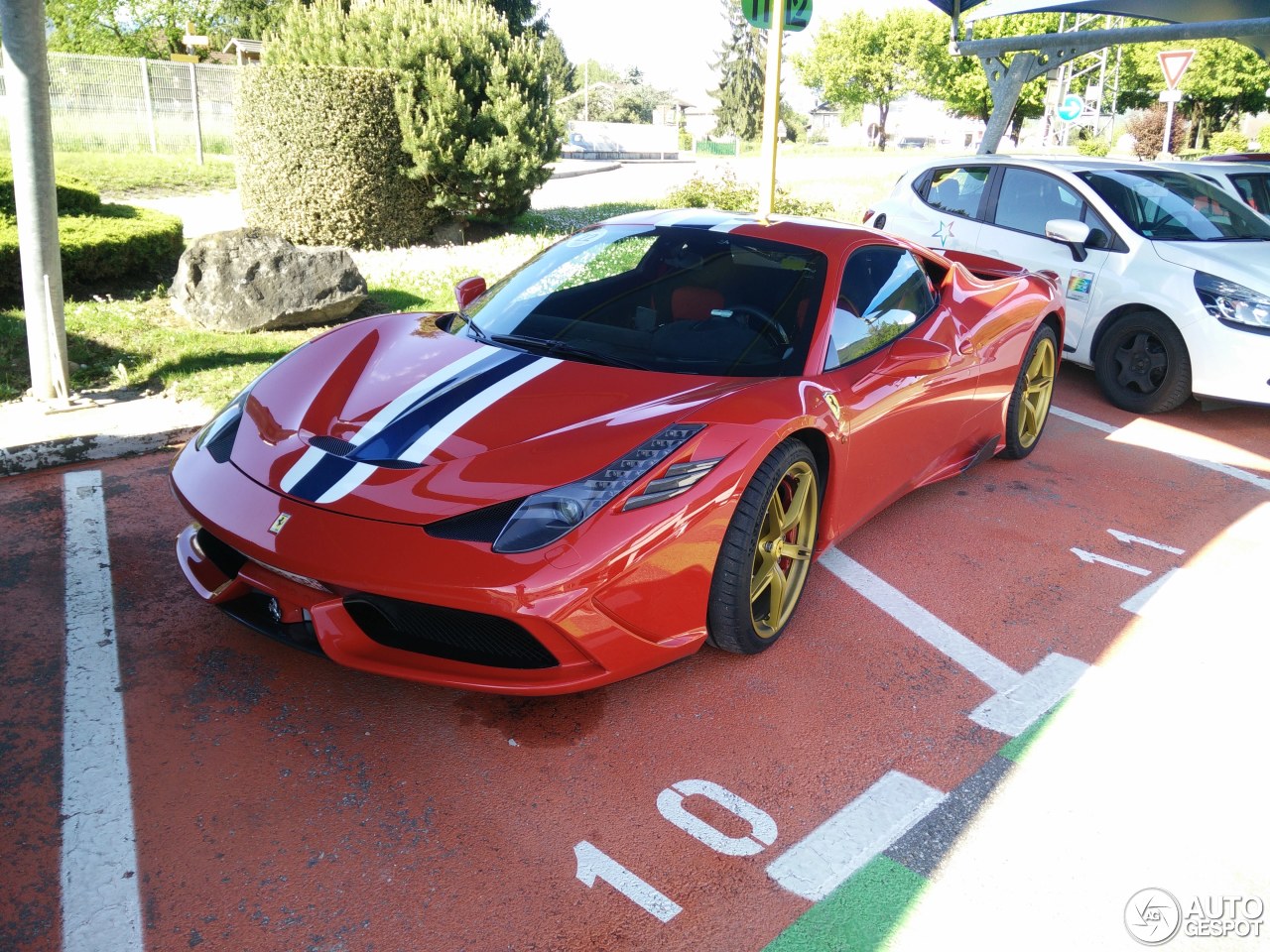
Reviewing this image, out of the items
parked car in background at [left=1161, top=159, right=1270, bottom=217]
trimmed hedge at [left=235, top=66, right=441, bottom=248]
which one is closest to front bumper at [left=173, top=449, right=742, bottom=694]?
parked car in background at [left=1161, top=159, right=1270, bottom=217]

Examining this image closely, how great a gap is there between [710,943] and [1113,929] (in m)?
0.95

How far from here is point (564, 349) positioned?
140 inches

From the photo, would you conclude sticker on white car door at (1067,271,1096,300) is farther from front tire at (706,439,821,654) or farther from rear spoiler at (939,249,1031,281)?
front tire at (706,439,821,654)

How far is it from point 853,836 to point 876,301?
2.21 meters

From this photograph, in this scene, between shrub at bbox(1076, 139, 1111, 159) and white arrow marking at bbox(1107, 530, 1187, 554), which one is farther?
shrub at bbox(1076, 139, 1111, 159)

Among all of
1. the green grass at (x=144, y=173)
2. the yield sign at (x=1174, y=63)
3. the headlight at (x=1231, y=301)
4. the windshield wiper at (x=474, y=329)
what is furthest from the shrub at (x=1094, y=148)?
the windshield wiper at (x=474, y=329)

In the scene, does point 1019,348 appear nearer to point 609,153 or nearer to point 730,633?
point 730,633

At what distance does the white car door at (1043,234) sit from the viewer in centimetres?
678

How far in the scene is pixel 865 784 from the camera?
2.80m

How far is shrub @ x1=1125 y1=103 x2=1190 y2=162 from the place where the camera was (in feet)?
134

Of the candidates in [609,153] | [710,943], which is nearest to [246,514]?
[710,943]

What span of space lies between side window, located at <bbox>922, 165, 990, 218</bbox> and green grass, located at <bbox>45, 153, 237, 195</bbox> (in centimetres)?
1169

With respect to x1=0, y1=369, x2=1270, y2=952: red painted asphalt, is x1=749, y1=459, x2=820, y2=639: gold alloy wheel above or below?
above

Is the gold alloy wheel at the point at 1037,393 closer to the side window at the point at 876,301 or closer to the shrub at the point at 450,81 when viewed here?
the side window at the point at 876,301
